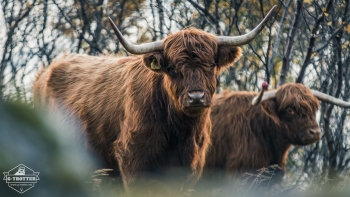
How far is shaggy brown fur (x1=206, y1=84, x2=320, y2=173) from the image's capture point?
866 cm

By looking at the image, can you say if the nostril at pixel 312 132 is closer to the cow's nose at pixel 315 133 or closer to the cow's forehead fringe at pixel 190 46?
the cow's nose at pixel 315 133

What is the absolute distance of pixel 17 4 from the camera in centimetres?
1082

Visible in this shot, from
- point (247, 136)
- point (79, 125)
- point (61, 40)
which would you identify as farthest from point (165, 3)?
point (79, 125)

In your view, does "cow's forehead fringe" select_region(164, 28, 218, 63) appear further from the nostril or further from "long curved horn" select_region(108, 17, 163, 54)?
the nostril

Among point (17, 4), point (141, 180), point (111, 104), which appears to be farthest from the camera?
point (17, 4)

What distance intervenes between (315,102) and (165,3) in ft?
10.4

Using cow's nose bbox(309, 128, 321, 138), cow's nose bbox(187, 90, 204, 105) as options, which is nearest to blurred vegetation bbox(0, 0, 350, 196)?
cow's nose bbox(309, 128, 321, 138)

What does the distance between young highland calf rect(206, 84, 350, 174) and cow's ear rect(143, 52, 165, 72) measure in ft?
8.62

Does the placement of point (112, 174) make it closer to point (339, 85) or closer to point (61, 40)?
point (339, 85)

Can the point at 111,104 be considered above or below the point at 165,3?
below

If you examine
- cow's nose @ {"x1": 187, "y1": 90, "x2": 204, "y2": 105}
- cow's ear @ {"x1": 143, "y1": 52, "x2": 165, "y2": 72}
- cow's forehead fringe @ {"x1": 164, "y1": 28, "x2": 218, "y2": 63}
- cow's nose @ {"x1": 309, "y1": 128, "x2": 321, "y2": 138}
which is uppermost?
cow's forehead fringe @ {"x1": 164, "y1": 28, "x2": 218, "y2": 63}

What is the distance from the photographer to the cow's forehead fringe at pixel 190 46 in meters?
6.07

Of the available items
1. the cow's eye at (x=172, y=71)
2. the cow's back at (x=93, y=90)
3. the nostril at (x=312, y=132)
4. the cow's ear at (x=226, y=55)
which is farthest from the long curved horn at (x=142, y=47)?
the nostril at (x=312, y=132)

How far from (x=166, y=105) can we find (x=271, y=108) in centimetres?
295
